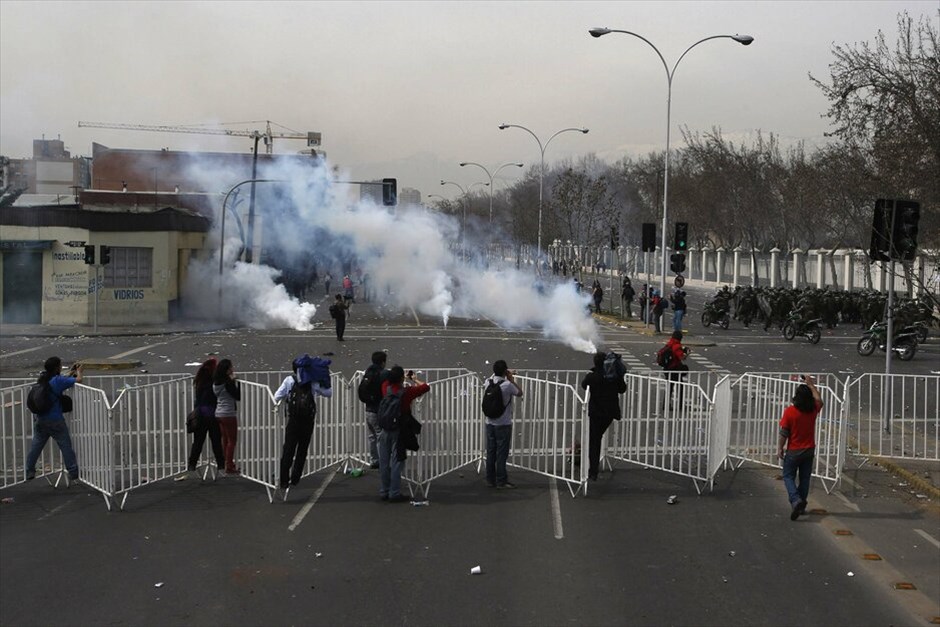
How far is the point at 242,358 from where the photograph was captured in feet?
78.7

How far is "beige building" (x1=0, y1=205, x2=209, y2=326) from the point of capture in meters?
34.9

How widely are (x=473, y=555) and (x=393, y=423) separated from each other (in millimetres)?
1929

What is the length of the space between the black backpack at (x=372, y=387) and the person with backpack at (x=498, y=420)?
1.12 meters

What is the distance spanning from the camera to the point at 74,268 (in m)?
34.9

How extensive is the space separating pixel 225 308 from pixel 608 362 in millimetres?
32014

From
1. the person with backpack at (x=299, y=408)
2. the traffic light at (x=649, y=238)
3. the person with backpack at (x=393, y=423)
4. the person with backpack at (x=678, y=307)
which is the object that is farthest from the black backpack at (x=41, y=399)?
the traffic light at (x=649, y=238)

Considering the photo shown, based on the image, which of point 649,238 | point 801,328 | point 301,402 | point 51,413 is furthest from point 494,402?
point 649,238

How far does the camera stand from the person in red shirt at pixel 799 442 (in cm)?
924

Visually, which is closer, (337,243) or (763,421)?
(763,421)

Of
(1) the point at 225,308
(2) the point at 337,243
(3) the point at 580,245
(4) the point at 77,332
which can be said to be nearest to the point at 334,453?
(4) the point at 77,332

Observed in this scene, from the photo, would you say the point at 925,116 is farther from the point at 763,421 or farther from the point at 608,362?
the point at 608,362

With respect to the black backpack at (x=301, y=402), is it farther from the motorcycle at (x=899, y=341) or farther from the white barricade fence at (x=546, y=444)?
the motorcycle at (x=899, y=341)

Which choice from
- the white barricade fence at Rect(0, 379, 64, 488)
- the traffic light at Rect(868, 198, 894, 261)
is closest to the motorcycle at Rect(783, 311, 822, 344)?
the traffic light at Rect(868, 198, 894, 261)

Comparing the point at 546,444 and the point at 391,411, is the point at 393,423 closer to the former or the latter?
the point at 391,411
